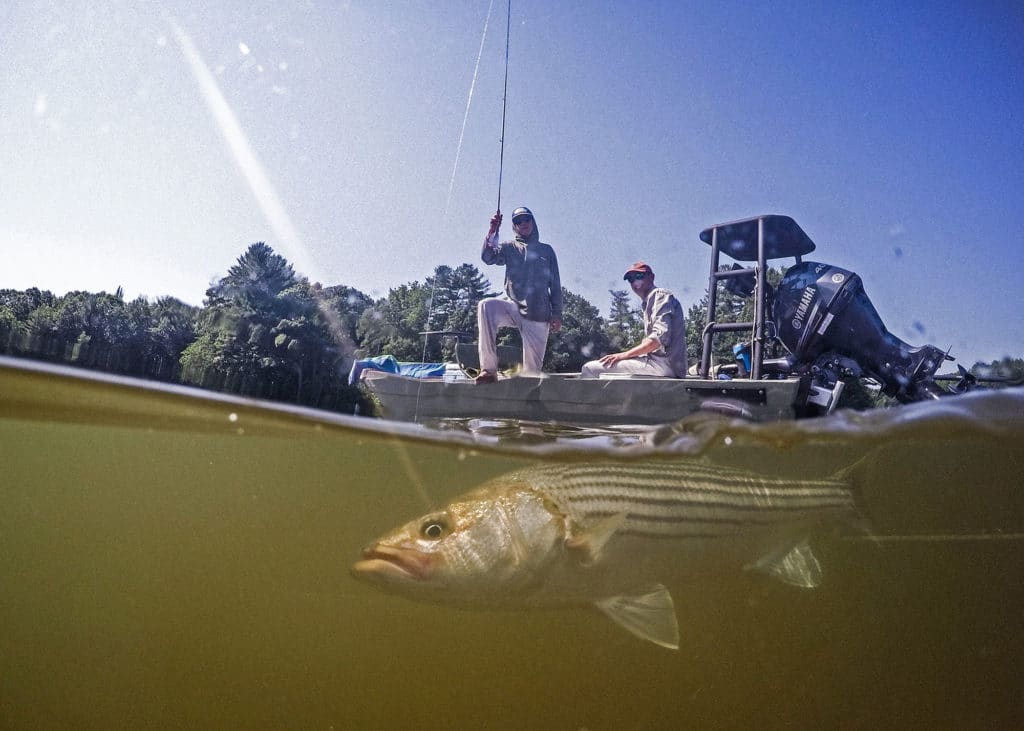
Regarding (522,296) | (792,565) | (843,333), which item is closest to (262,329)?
(522,296)

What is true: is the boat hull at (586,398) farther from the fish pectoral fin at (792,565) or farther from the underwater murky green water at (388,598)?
the fish pectoral fin at (792,565)

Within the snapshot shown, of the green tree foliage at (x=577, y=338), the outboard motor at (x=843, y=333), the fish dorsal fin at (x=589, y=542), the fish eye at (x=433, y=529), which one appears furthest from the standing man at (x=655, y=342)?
the fish eye at (x=433, y=529)

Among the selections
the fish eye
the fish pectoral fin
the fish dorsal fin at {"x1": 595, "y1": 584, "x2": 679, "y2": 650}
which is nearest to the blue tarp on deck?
the fish eye

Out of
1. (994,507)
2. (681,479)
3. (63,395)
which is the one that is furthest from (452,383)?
(994,507)

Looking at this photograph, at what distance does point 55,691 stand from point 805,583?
4.64 meters

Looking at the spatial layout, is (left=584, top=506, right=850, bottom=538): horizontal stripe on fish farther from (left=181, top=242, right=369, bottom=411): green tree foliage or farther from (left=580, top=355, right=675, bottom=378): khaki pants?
(left=181, top=242, right=369, bottom=411): green tree foliage

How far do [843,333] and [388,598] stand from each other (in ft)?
10.9

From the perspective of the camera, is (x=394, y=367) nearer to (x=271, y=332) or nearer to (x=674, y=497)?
(x=271, y=332)

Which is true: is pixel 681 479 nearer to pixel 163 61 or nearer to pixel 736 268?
pixel 736 268

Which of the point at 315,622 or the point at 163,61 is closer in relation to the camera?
the point at 163,61

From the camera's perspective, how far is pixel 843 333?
11.1 ft

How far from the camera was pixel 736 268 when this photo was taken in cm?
319

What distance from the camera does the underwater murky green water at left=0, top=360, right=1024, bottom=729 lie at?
311 cm

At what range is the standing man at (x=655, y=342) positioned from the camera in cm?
298
